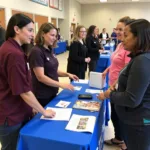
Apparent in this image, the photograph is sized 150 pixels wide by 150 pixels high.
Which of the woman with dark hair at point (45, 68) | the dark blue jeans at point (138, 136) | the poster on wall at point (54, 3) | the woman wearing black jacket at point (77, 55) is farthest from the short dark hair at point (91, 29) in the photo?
the poster on wall at point (54, 3)

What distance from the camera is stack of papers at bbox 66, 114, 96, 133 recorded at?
1.22m

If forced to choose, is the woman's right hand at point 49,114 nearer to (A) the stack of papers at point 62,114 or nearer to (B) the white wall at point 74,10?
(A) the stack of papers at point 62,114

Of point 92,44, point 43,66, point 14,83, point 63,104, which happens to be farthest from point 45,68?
point 92,44

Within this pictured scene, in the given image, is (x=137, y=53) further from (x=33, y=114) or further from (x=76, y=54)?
(x=76, y=54)

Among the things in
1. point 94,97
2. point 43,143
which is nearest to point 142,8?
point 94,97

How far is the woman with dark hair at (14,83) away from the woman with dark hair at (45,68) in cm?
41

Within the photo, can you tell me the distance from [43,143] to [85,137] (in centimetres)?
27

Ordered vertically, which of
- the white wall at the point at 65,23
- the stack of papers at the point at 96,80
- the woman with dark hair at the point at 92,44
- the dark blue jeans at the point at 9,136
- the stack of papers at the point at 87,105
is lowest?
the dark blue jeans at the point at 9,136

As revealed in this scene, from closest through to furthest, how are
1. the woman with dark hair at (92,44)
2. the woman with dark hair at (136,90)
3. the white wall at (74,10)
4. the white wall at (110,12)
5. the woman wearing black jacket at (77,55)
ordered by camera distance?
the woman with dark hair at (136,90) → the woman wearing black jacket at (77,55) → the woman with dark hair at (92,44) → the white wall at (74,10) → the white wall at (110,12)

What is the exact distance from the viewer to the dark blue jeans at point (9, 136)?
1.23 meters

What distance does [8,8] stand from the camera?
5.75m

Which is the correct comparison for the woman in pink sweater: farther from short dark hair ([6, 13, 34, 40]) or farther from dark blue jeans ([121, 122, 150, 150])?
short dark hair ([6, 13, 34, 40])

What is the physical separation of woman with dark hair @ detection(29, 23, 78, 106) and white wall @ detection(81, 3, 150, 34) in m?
13.0

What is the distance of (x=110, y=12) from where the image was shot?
1384 centimetres
